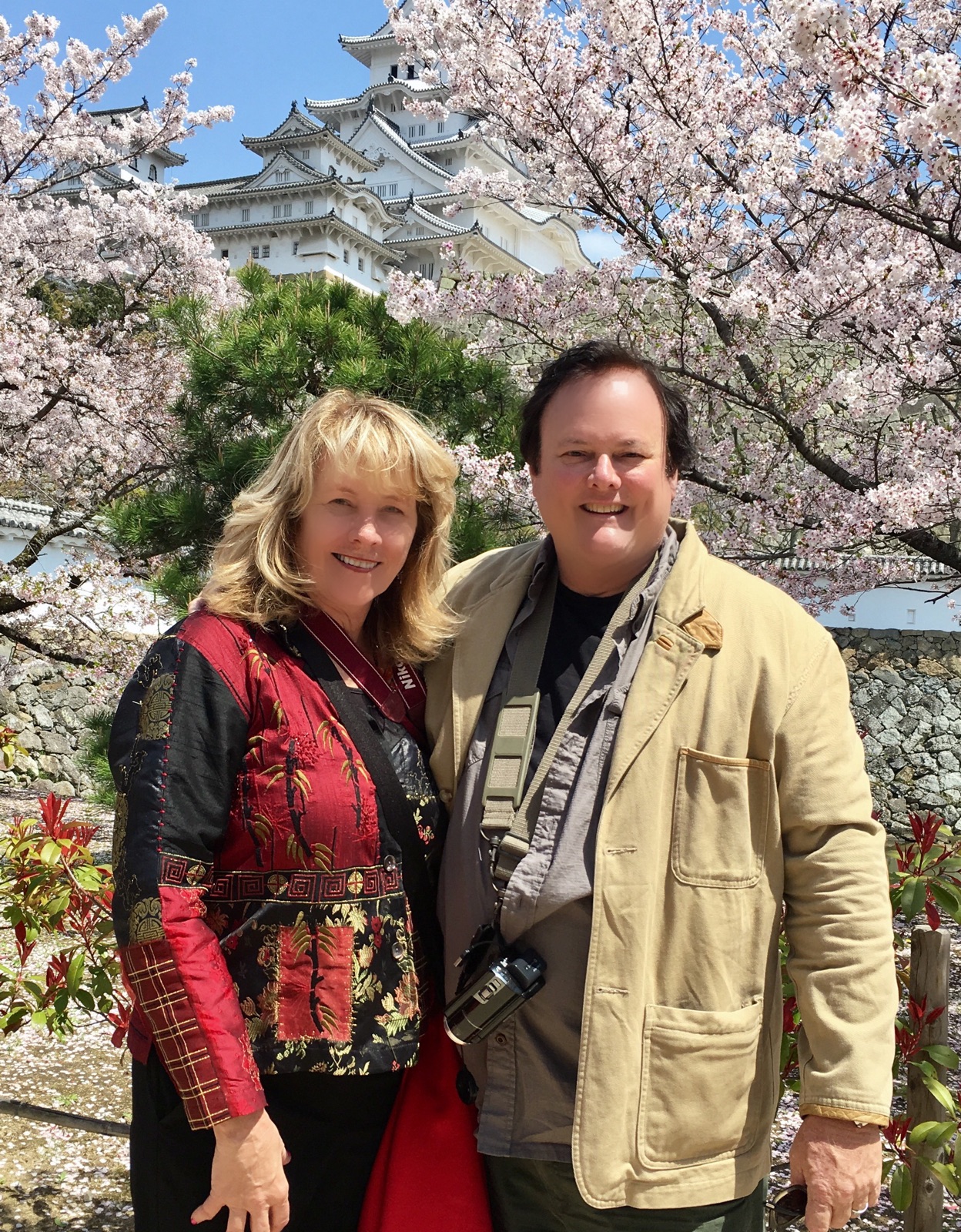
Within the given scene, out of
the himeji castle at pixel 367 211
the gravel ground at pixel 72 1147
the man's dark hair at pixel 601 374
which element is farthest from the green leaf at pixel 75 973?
the himeji castle at pixel 367 211

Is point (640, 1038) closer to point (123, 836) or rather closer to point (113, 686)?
point (123, 836)

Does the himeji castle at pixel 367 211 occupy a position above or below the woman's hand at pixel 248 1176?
above

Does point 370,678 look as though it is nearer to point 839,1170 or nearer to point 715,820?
point 715,820

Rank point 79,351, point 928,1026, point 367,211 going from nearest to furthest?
point 928,1026 → point 79,351 → point 367,211

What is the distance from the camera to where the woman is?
1294mm

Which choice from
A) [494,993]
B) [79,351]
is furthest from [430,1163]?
[79,351]

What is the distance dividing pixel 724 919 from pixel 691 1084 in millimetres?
219

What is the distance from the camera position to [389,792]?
1457mm

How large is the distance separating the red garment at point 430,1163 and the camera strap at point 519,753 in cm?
28

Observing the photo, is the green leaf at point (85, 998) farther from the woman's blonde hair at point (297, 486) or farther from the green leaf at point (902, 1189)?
the green leaf at point (902, 1189)

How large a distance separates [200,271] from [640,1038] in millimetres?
9988

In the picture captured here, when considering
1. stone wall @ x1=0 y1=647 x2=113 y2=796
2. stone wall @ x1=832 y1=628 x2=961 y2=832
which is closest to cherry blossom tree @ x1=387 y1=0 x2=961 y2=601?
stone wall @ x1=832 y1=628 x2=961 y2=832

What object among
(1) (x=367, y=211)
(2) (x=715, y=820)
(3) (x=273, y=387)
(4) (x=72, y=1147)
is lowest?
(4) (x=72, y=1147)

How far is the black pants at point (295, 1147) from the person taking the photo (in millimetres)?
1358
